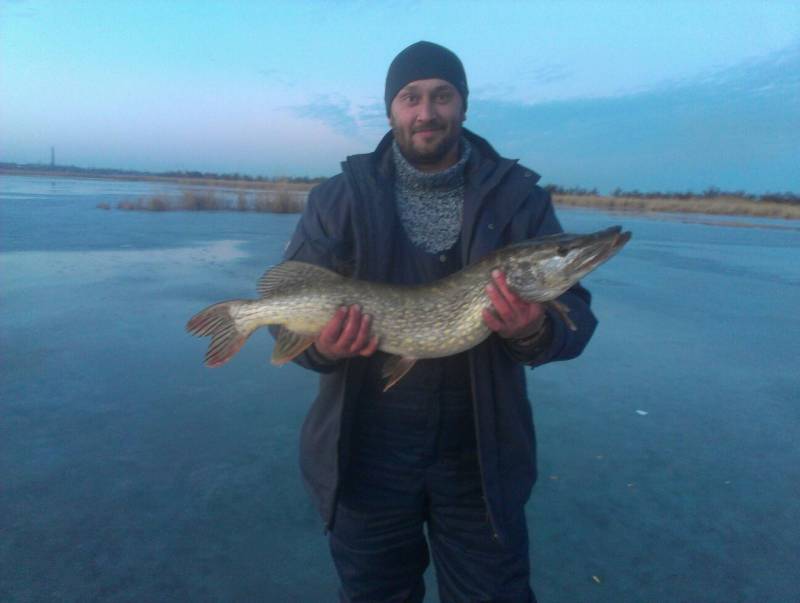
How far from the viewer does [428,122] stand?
2047mm

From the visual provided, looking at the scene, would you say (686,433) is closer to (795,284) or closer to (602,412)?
(602,412)

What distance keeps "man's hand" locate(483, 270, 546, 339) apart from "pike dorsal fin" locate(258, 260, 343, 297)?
58cm

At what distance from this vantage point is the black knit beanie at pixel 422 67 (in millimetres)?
2146

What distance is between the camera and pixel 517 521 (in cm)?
191

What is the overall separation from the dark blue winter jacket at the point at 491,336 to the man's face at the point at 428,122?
0.14m

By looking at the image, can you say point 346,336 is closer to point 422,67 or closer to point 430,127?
point 430,127

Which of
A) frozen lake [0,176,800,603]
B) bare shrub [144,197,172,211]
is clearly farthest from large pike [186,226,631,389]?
bare shrub [144,197,172,211]

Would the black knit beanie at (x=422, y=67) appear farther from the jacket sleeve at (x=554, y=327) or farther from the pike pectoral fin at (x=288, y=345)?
the pike pectoral fin at (x=288, y=345)

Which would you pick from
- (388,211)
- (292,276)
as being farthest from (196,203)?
(388,211)

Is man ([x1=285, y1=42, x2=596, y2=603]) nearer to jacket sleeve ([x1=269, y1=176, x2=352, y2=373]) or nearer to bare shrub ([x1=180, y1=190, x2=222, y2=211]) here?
jacket sleeve ([x1=269, y1=176, x2=352, y2=373])

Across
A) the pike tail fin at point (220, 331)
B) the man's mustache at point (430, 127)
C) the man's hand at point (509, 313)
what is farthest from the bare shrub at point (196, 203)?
the man's hand at point (509, 313)

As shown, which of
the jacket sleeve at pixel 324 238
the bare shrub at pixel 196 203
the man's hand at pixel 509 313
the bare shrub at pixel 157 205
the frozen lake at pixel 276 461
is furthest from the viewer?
the bare shrub at pixel 196 203

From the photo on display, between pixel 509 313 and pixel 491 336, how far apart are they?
19cm

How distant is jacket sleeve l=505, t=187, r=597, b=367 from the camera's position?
1.88 meters
